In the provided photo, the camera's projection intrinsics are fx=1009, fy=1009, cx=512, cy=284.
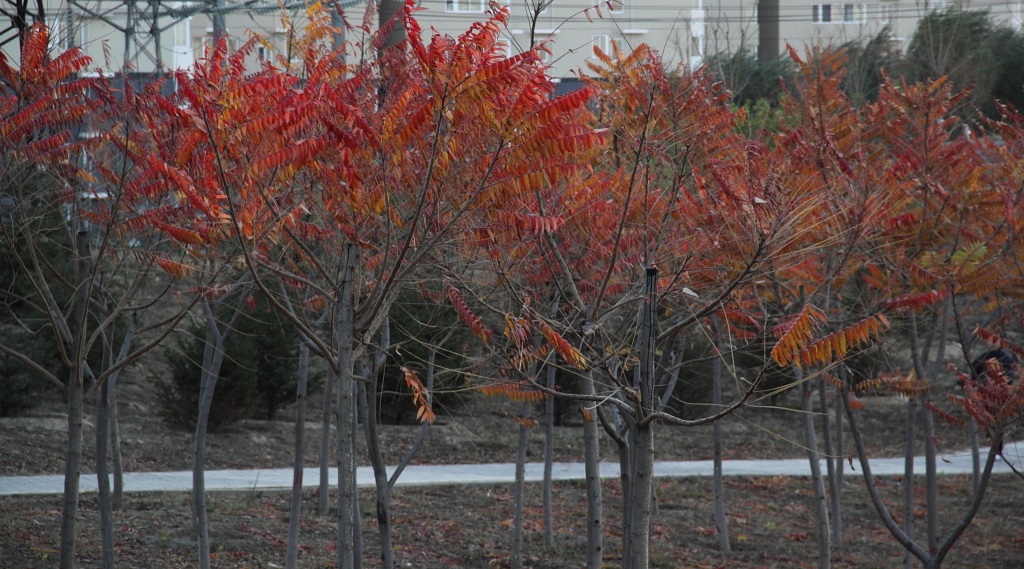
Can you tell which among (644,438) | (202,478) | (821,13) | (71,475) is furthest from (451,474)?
(821,13)

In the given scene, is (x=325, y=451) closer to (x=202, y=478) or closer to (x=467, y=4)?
(x=202, y=478)

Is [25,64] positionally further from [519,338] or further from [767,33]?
[767,33]

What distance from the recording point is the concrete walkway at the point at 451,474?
37.8 feet

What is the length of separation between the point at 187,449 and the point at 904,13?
46565mm

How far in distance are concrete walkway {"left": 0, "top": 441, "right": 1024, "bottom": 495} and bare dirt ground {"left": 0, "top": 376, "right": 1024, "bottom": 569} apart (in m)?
0.29

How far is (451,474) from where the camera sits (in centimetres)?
1389

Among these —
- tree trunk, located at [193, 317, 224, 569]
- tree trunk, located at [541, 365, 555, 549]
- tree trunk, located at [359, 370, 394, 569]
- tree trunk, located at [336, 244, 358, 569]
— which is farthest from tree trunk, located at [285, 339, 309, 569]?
tree trunk, located at [541, 365, 555, 549]

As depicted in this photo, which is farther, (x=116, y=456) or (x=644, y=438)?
(x=116, y=456)

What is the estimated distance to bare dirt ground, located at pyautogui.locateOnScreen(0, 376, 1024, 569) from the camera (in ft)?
31.5

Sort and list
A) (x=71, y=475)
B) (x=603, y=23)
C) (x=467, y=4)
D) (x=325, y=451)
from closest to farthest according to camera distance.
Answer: (x=71, y=475) < (x=325, y=451) < (x=467, y=4) < (x=603, y=23)

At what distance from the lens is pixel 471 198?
16.9ft

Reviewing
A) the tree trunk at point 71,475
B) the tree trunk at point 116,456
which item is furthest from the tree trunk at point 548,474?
the tree trunk at point 71,475

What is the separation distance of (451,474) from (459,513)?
6.66 feet

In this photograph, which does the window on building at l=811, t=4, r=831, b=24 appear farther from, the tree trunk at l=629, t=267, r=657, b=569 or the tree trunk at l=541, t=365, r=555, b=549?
the tree trunk at l=629, t=267, r=657, b=569
